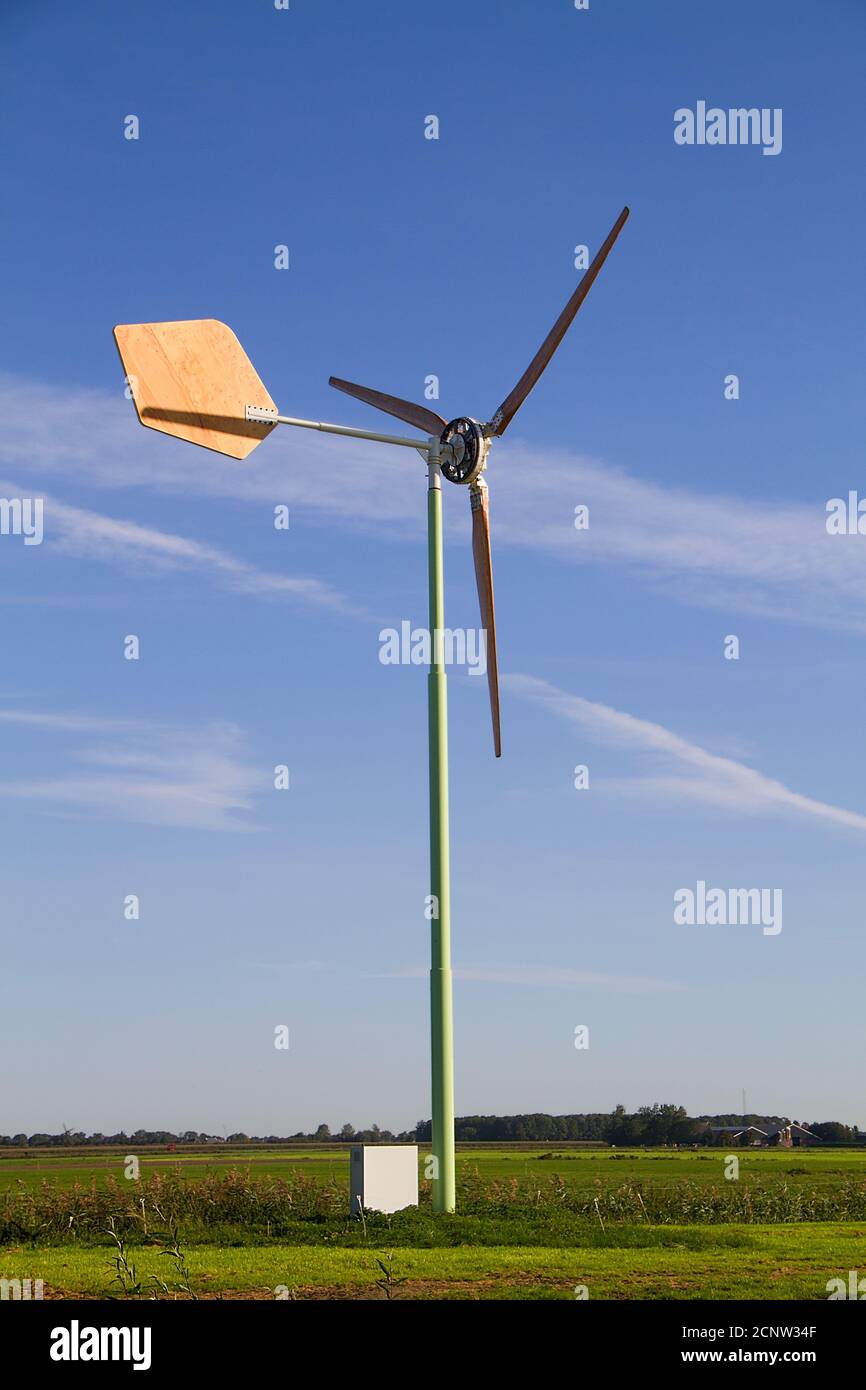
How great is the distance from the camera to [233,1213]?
22.4 m

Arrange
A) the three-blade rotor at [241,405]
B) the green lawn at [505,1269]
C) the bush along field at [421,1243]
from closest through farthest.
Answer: the green lawn at [505,1269] → the bush along field at [421,1243] → the three-blade rotor at [241,405]

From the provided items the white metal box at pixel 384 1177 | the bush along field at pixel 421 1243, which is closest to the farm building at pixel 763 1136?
the bush along field at pixel 421 1243

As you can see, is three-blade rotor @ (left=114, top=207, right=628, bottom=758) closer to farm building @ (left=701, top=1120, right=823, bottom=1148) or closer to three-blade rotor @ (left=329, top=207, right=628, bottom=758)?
three-blade rotor @ (left=329, top=207, right=628, bottom=758)

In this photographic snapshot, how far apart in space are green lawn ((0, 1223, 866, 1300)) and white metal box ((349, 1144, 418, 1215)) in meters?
2.52

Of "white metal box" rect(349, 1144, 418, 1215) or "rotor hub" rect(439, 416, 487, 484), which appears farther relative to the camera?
"rotor hub" rect(439, 416, 487, 484)

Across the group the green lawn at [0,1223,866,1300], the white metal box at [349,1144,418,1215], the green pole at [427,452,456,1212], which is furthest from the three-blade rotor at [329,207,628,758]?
the green lawn at [0,1223,866,1300]

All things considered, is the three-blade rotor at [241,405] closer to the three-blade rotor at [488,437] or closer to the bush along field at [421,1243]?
the three-blade rotor at [488,437]

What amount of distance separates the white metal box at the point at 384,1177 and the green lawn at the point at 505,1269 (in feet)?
8.26

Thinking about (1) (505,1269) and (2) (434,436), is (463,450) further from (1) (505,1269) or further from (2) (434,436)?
(1) (505,1269)

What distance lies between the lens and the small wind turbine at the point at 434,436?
2189 cm

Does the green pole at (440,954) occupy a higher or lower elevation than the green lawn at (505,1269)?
higher

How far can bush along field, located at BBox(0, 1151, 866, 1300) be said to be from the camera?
1566 centimetres
